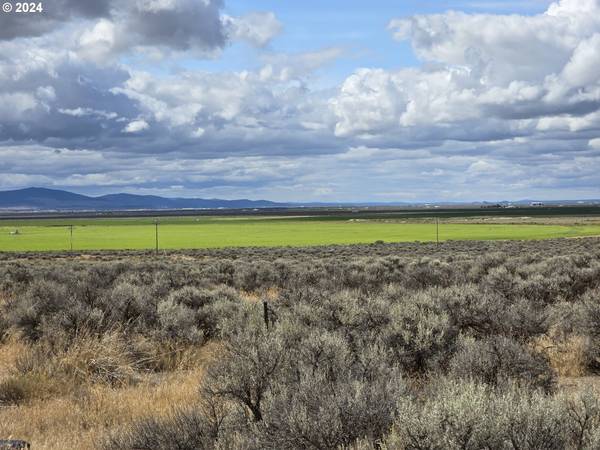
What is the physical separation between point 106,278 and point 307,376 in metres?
21.5

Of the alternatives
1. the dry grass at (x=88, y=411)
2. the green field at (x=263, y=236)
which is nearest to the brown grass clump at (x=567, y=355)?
the dry grass at (x=88, y=411)

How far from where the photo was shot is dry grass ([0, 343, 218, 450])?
21.6 feet

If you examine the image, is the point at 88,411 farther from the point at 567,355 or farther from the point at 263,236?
the point at 263,236

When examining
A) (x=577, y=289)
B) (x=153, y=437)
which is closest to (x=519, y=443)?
(x=153, y=437)

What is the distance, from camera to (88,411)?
7516mm

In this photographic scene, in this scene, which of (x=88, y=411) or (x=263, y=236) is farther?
(x=263, y=236)

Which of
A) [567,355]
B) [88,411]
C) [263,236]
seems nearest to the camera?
[88,411]

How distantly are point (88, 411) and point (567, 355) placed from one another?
7.36m

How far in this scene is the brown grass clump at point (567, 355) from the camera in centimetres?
974

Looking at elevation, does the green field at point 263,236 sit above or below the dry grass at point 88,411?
below

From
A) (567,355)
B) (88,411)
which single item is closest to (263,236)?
(567,355)

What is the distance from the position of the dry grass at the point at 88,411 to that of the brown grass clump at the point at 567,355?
5.52 metres

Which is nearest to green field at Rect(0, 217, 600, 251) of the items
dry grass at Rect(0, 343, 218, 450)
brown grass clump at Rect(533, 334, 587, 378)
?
brown grass clump at Rect(533, 334, 587, 378)

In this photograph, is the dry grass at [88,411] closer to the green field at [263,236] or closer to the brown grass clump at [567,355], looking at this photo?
the brown grass clump at [567,355]
